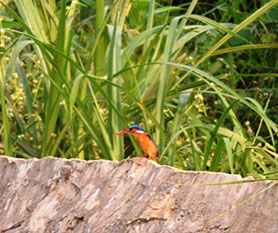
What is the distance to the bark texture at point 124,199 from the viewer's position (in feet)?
4.30

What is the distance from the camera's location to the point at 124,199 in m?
1.53

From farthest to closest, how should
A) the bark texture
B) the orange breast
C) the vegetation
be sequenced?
the vegetation → the orange breast → the bark texture

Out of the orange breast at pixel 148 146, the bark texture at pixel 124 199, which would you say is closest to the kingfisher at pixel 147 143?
the orange breast at pixel 148 146

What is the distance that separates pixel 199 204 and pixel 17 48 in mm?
985

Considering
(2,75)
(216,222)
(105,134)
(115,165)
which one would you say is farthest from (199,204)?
(2,75)

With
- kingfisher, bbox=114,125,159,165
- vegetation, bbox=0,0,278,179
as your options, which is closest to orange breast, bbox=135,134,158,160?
kingfisher, bbox=114,125,159,165

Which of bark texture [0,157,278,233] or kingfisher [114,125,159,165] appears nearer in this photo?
bark texture [0,157,278,233]

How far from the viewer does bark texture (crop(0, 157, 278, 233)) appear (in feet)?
4.30

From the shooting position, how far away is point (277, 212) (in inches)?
49.4

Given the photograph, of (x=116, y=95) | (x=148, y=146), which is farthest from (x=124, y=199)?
(x=116, y=95)

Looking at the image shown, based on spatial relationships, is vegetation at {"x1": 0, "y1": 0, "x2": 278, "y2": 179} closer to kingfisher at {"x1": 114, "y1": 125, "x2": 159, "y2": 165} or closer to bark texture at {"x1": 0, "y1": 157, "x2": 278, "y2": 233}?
kingfisher at {"x1": 114, "y1": 125, "x2": 159, "y2": 165}

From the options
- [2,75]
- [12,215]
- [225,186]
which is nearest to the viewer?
[225,186]

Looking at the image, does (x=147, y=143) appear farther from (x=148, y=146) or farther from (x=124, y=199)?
(x=124, y=199)

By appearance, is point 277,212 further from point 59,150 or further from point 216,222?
point 59,150
